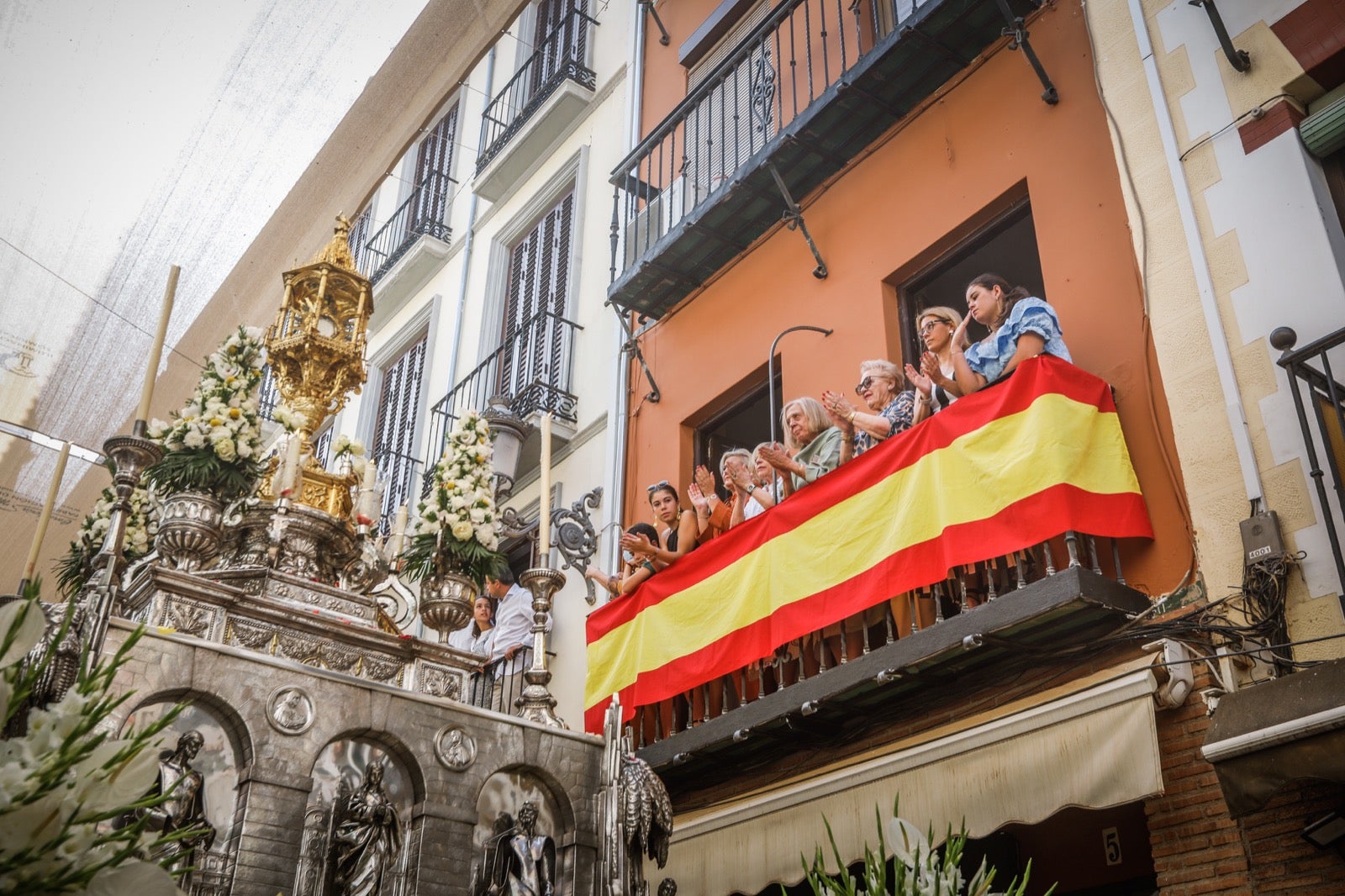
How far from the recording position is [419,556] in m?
6.41

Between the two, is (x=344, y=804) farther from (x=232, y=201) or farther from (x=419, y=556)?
(x=232, y=201)

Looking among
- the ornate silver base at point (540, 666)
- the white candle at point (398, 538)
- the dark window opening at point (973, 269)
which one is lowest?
the ornate silver base at point (540, 666)

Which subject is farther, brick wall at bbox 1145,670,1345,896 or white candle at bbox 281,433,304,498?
white candle at bbox 281,433,304,498

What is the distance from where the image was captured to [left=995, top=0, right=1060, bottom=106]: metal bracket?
766cm

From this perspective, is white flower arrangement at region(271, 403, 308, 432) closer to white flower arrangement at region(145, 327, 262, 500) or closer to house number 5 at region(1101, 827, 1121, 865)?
white flower arrangement at region(145, 327, 262, 500)

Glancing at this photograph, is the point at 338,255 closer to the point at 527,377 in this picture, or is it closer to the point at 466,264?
the point at 527,377

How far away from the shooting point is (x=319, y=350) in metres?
6.36

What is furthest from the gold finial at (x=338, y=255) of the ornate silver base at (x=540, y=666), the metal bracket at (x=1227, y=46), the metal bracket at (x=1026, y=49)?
the metal bracket at (x=1227, y=46)

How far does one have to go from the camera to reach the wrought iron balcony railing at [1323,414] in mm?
5062

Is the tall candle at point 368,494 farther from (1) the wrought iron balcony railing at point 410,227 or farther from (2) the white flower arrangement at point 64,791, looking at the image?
(1) the wrought iron balcony railing at point 410,227

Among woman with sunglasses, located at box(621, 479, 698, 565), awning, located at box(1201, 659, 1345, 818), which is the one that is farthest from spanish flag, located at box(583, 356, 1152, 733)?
awning, located at box(1201, 659, 1345, 818)

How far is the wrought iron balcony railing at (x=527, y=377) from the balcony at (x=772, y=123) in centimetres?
115

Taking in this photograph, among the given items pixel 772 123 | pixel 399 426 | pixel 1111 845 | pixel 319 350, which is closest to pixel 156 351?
pixel 319 350

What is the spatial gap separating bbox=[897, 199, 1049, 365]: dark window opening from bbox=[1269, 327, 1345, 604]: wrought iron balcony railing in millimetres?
1901
